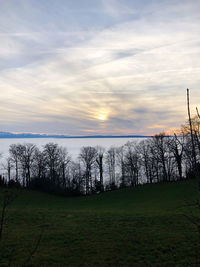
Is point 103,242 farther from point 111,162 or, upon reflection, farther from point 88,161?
point 111,162

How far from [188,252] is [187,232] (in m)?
2.70

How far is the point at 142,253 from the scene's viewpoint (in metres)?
8.16

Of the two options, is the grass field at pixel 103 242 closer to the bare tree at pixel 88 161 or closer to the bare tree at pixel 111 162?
the bare tree at pixel 88 161

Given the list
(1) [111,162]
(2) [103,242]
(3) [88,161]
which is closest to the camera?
(2) [103,242]

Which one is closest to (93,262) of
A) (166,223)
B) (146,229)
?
(146,229)

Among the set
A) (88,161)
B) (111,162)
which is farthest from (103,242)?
(111,162)

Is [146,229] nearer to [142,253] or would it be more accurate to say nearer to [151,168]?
[142,253]

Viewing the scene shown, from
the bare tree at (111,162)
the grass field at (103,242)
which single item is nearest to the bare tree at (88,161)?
the bare tree at (111,162)

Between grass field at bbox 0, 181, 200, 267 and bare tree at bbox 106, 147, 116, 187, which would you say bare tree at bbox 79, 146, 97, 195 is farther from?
grass field at bbox 0, 181, 200, 267

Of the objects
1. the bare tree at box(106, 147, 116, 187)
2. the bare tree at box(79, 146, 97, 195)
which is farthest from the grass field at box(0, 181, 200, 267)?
the bare tree at box(106, 147, 116, 187)

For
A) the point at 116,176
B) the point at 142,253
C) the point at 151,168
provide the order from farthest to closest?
the point at 116,176 < the point at 151,168 < the point at 142,253

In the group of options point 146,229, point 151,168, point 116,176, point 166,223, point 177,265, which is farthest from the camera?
point 116,176

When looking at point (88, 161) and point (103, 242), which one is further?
point (88, 161)

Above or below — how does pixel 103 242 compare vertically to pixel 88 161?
below
